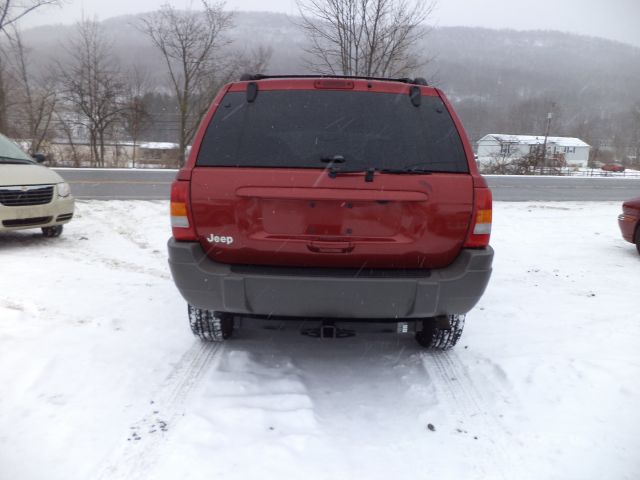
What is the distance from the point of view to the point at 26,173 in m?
6.54

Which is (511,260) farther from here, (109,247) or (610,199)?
(610,199)

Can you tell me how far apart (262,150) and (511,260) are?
17.4ft

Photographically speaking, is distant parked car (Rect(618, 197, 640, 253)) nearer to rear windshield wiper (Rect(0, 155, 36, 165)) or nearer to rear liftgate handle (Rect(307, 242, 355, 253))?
rear liftgate handle (Rect(307, 242, 355, 253))

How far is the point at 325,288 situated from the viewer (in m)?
2.62

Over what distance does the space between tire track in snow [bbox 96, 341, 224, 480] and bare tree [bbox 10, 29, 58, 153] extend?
99.5 ft

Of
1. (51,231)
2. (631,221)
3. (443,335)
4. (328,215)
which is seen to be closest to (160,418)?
(328,215)

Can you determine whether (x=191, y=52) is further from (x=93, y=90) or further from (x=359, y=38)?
(x=359, y=38)

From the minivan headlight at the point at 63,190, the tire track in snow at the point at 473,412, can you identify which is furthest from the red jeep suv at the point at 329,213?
the minivan headlight at the point at 63,190

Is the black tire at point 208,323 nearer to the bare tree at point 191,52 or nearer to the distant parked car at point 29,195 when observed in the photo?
the distant parked car at point 29,195

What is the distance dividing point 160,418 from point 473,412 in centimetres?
198

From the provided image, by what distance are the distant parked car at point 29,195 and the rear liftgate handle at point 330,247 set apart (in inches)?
220

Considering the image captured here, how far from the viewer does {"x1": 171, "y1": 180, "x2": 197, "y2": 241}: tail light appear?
2.70m

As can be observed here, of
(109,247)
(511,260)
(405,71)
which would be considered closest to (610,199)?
(405,71)

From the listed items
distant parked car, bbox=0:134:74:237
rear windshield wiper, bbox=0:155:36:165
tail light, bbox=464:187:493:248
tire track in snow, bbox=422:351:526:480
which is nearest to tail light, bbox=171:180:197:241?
tail light, bbox=464:187:493:248
